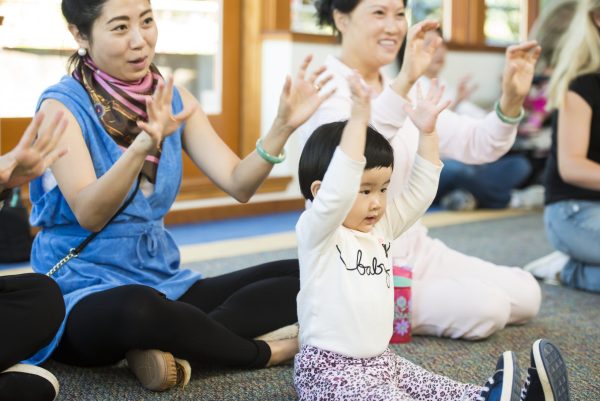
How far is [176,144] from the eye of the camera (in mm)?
1771

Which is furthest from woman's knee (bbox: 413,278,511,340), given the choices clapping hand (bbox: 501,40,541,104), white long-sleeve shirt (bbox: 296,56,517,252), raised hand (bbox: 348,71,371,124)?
raised hand (bbox: 348,71,371,124)

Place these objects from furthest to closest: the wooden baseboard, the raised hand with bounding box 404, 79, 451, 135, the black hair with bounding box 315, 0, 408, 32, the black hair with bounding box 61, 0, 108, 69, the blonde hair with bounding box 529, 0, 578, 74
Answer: the blonde hair with bounding box 529, 0, 578, 74
the wooden baseboard
the black hair with bounding box 315, 0, 408, 32
the black hair with bounding box 61, 0, 108, 69
the raised hand with bounding box 404, 79, 451, 135

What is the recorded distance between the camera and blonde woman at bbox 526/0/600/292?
244 cm

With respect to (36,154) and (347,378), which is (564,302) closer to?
(347,378)

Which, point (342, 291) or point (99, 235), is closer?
point (342, 291)

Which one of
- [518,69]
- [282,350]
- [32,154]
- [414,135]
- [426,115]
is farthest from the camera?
[414,135]

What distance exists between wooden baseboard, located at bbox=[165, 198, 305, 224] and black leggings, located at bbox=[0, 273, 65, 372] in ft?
7.04

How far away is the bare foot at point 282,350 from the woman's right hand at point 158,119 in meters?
0.53

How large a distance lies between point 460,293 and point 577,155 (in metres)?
0.71

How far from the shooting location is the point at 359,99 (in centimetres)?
129

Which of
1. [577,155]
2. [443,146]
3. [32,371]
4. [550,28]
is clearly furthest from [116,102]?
[550,28]

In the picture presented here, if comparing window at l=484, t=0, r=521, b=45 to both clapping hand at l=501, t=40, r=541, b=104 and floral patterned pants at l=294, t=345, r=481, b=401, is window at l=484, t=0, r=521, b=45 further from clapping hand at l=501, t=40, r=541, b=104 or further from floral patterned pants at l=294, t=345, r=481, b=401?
floral patterned pants at l=294, t=345, r=481, b=401

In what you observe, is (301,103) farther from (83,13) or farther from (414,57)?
(83,13)

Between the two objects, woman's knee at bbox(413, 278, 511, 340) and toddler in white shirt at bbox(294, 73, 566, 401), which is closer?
toddler in white shirt at bbox(294, 73, 566, 401)
